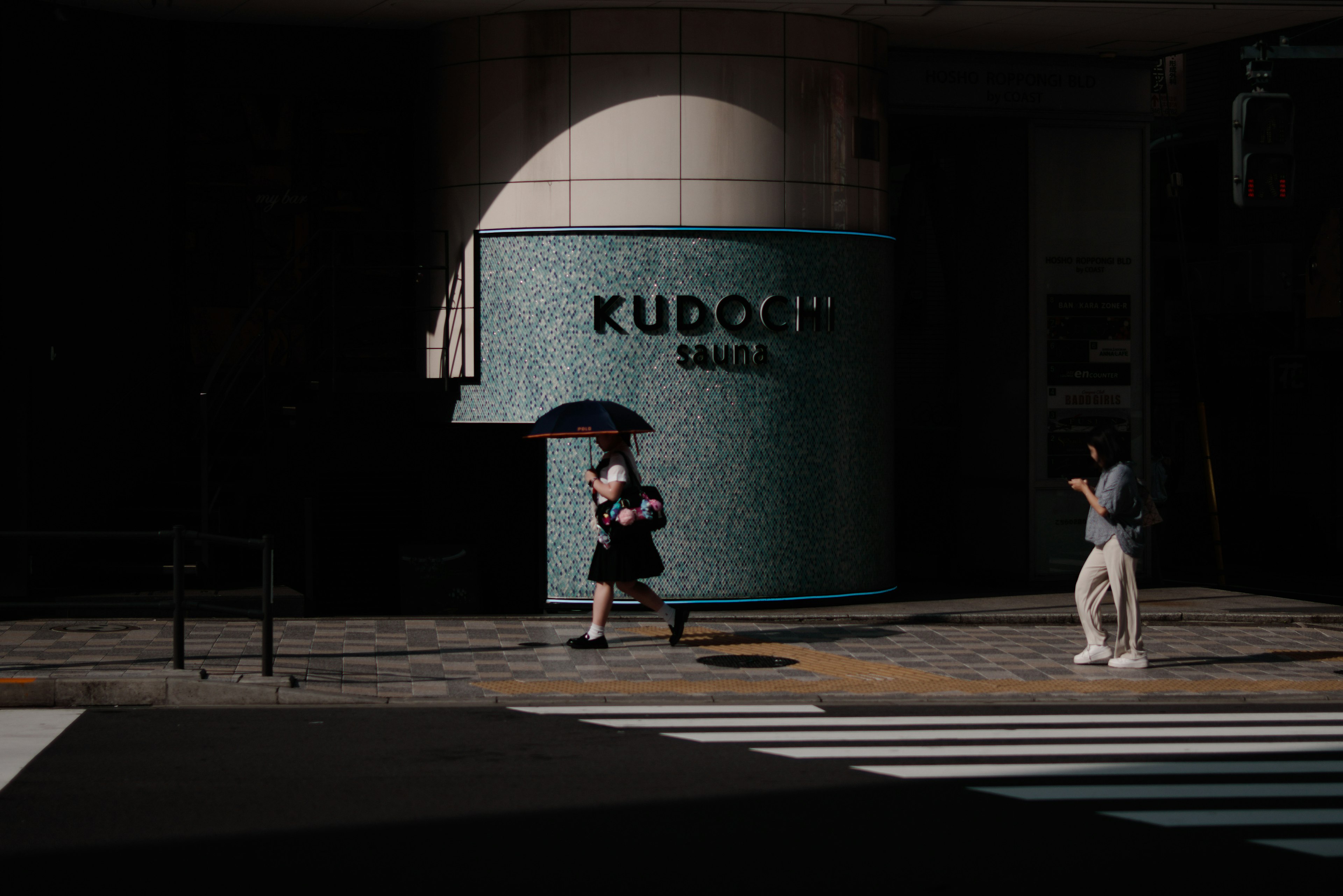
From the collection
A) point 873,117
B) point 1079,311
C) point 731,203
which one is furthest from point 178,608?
point 1079,311

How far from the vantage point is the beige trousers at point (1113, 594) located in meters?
12.3

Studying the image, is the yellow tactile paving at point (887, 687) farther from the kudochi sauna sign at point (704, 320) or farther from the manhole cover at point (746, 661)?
the kudochi sauna sign at point (704, 320)

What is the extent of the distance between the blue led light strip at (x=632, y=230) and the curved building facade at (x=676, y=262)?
0.02 meters

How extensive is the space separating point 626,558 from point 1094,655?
142 inches

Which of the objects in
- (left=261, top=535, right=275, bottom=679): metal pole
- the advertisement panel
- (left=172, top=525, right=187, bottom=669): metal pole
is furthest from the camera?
the advertisement panel

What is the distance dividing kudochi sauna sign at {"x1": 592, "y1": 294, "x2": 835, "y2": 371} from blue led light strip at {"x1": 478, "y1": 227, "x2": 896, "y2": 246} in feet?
1.95

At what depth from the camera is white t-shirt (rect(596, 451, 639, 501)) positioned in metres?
13.1

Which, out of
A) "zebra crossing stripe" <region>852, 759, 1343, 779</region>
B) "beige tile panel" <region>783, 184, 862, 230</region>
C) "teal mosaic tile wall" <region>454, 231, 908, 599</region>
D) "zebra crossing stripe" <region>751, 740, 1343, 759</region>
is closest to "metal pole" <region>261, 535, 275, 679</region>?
"zebra crossing stripe" <region>751, 740, 1343, 759</region>

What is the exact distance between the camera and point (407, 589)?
16.7 meters

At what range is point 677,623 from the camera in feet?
43.8

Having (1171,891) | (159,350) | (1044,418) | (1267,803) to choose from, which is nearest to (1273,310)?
(1044,418)

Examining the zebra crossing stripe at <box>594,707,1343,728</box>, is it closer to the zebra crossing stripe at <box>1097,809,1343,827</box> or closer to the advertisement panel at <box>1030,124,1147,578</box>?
the zebra crossing stripe at <box>1097,809,1343,827</box>

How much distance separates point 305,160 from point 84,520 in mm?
4356

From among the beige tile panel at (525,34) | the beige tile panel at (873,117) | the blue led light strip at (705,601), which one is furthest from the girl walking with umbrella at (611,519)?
the beige tile panel at (873,117)
